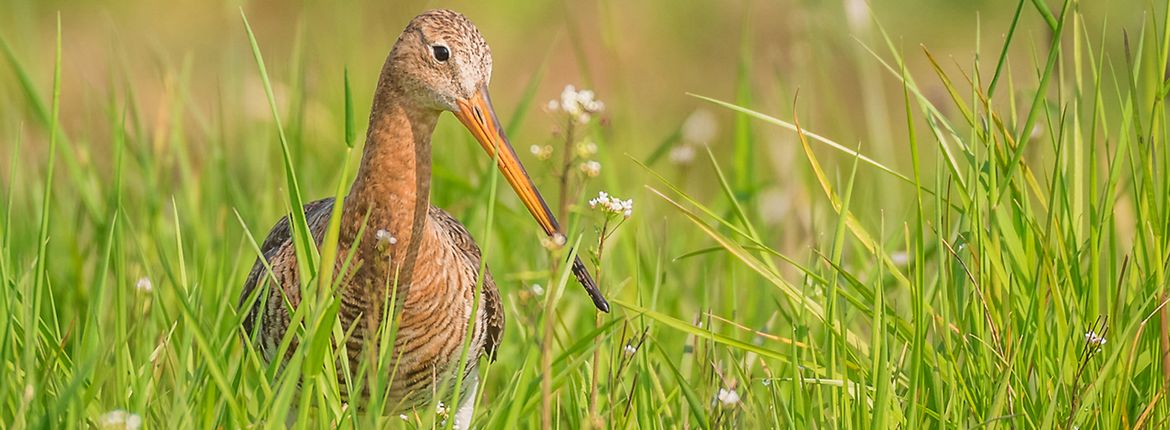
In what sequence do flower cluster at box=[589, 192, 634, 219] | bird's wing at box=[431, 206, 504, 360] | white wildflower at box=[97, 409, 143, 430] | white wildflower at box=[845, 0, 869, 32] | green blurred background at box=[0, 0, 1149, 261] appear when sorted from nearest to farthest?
white wildflower at box=[97, 409, 143, 430] → flower cluster at box=[589, 192, 634, 219] → bird's wing at box=[431, 206, 504, 360] → white wildflower at box=[845, 0, 869, 32] → green blurred background at box=[0, 0, 1149, 261]

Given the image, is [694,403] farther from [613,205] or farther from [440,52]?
[440,52]

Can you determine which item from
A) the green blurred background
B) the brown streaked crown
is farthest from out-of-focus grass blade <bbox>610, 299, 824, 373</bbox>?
the green blurred background

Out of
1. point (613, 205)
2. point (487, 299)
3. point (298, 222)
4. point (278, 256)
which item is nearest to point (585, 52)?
point (487, 299)

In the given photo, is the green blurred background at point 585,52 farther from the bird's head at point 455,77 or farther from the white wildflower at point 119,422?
the white wildflower at point 119,422

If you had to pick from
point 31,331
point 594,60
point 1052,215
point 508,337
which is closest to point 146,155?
point 508,337

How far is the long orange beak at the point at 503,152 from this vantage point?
322 cm

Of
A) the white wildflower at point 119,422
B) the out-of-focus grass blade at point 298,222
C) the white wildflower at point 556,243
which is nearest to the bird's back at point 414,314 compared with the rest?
the out-of-focus grass blade at point 298,222

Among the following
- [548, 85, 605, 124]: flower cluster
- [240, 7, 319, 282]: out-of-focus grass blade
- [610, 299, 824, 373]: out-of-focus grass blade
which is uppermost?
[548, 85, 605, 124]: flower cluster

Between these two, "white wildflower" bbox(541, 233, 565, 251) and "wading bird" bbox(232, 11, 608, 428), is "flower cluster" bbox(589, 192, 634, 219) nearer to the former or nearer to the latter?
"white wildflower" bbox(541, 233, 565, 251)

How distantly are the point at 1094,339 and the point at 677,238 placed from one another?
2338 millimetres

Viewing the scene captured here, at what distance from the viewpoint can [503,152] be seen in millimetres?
3301

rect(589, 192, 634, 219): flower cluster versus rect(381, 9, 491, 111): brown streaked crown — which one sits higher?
rect(381, 9, 491, 111): brown streaked crown

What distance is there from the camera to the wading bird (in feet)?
10.9

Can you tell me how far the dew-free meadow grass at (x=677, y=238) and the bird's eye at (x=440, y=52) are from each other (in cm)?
25
